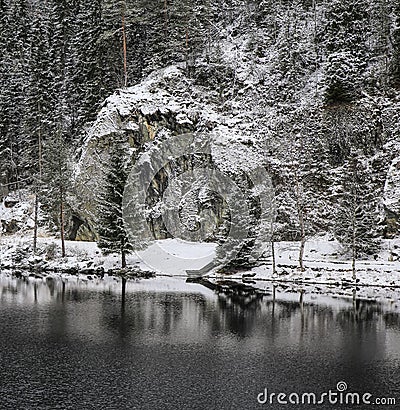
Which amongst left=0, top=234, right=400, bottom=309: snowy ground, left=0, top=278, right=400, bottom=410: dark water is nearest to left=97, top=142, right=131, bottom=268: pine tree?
left=0, top=234, right=400, bottom=309: snowy ground

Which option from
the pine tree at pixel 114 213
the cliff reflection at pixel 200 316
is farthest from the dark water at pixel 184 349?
the pine tree at pixel 114 213

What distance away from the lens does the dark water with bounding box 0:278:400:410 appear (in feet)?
60.0

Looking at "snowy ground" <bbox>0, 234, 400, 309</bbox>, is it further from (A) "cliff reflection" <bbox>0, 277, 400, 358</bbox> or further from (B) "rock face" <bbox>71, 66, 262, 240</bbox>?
(B) "rock face" <bbox>71, 66, 262, 240</bbox>

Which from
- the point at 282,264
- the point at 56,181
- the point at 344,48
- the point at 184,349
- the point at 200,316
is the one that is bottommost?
the point at 184,349

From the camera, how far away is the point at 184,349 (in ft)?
77.6

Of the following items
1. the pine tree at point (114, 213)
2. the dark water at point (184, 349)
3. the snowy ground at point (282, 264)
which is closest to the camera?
the dark water at point (184, 349)

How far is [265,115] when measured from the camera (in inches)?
2061

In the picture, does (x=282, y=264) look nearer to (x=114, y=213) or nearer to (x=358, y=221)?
(x=358, y=221)

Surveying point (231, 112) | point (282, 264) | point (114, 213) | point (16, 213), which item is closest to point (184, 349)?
point (282, 264)

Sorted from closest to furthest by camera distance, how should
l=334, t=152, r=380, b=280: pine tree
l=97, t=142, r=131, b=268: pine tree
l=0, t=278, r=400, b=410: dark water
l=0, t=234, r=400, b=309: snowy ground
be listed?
1. l=0, t=278, r=400, b=410: dark water
2. l=0, t=234, r=400, b=309: snowy ground
3. l=334, t=152, r=380, b=280: pine tree
4. l=97, t=142, r=131, b=268: pine tree

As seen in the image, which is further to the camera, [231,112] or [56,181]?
[231,112]

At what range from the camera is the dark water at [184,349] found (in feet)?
60.0

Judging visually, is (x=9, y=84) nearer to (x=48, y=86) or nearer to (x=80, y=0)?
(x=48, y=86)

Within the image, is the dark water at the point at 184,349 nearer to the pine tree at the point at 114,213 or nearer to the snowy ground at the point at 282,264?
the snowy ground at the point at 282,264
